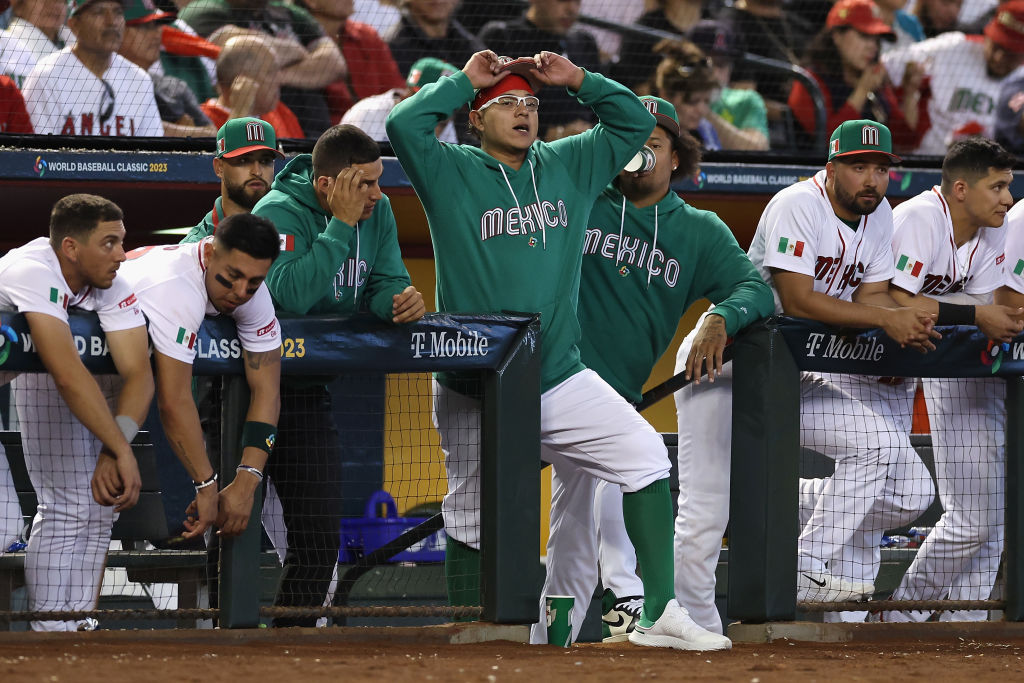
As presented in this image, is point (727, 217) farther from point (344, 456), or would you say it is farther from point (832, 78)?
point (344, 456)

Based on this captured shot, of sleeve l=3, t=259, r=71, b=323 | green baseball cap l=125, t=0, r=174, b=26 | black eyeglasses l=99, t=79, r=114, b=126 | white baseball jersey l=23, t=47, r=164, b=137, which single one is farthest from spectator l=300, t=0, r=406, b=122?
sleeve l=3, t=259, r=71, b=323

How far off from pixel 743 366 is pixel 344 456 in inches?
73.1

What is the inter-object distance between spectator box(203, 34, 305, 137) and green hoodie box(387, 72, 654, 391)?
2.51 meters

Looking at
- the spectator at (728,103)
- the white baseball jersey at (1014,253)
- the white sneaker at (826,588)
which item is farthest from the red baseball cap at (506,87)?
the spectator at (728,103)

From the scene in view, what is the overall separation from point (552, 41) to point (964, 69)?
280 cm

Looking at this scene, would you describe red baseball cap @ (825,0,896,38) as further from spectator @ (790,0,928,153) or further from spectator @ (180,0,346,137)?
spectator @ (180,0,346,137)

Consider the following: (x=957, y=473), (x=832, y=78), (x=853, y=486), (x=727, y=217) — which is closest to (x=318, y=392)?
(x=853, y=486)

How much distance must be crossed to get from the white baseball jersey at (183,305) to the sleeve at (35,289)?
21cm

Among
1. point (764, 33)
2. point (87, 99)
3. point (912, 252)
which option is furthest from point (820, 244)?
point (764, 33)

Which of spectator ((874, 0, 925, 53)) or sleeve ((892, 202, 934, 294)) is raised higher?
spectator ((874, 0, 925, 53))

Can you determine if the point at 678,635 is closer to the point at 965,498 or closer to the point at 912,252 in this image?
the point at 965,498

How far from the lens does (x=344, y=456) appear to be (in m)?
5.62

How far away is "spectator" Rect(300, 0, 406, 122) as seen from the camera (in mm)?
7188

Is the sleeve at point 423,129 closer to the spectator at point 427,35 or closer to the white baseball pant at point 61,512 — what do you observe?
the white baseball pant at point 61,512
